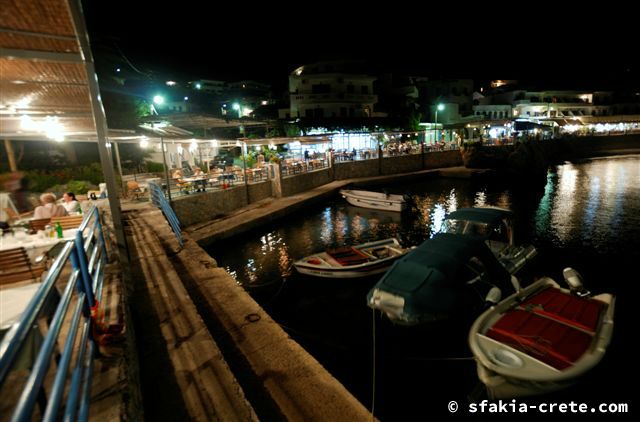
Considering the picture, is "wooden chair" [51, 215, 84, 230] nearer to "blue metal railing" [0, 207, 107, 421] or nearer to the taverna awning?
the taverna awning

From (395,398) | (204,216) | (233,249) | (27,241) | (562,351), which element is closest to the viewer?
(562,351)

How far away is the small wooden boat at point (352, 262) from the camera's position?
36.6 ft

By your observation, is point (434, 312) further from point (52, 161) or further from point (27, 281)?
point (52, 161)

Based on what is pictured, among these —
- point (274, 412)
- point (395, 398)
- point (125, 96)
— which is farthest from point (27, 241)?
point (125, 96)

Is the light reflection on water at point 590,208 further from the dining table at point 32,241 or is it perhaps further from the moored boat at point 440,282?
the dining table at point 32,241

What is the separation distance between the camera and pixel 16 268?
16.4 feet

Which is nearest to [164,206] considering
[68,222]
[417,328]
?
[68,222]

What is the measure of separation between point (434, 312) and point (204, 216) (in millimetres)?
13452

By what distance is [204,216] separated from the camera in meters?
17.3

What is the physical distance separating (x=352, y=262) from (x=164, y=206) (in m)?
8.27

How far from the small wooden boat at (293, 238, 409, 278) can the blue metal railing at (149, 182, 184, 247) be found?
4.73 meters

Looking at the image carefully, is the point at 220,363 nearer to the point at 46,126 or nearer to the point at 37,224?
the point at 37,224

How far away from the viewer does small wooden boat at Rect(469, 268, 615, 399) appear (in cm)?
547

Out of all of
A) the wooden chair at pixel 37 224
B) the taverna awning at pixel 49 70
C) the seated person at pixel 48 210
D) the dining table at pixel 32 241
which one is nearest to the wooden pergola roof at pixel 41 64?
the taverna awning at pixel 49 70
